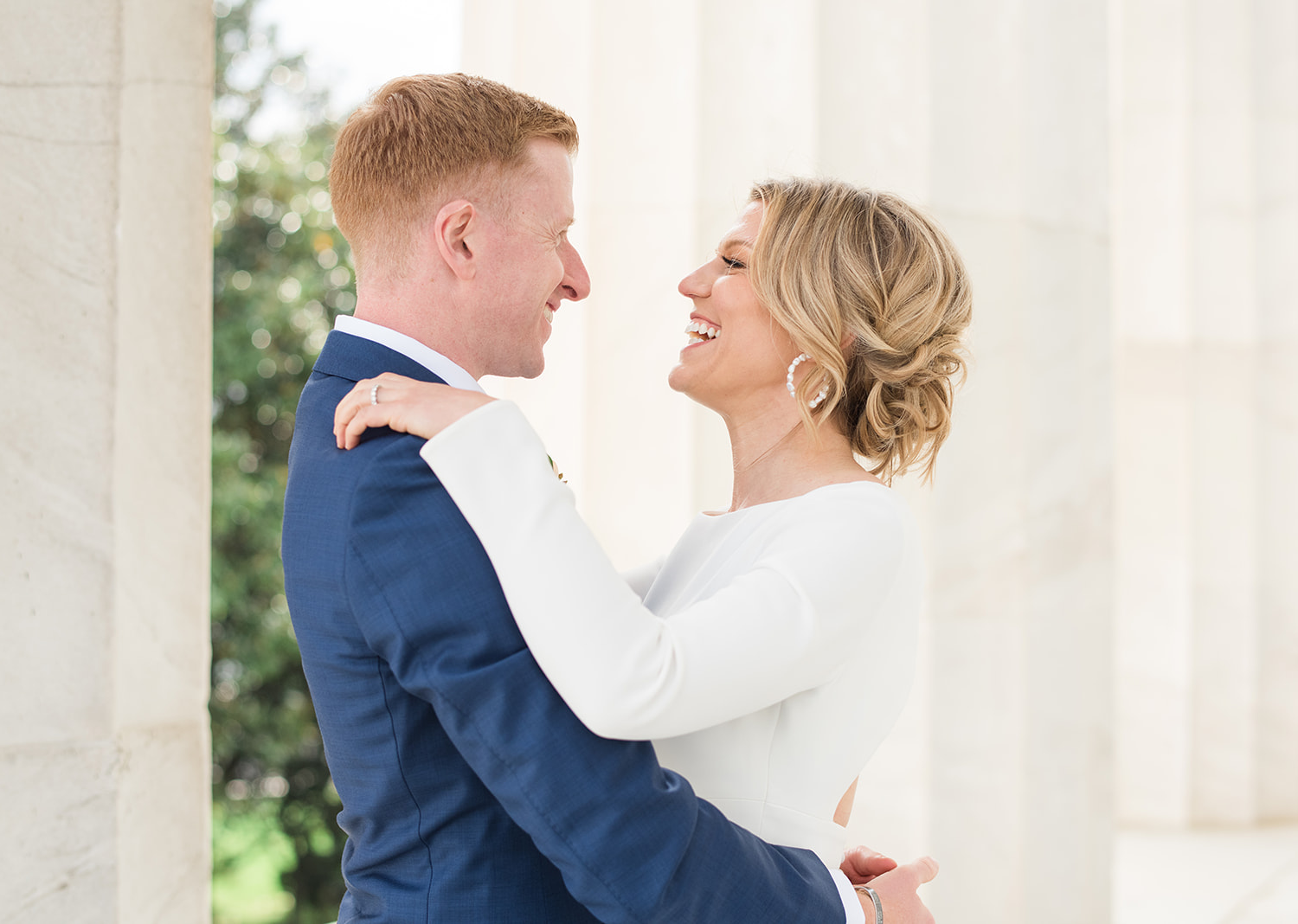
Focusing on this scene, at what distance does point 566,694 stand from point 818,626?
1.74 ft

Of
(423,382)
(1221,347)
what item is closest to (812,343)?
(423,382)

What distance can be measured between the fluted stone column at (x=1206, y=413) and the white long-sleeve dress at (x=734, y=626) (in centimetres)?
562

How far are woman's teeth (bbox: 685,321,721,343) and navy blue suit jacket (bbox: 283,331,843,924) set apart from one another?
3.16 feet

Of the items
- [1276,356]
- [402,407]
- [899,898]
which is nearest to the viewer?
[402,407]

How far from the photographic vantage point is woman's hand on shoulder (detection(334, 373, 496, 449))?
5.94ft

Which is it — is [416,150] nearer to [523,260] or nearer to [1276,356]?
[523,260]

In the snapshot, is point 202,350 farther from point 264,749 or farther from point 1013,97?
point 264,749

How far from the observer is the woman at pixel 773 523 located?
1.75 metres

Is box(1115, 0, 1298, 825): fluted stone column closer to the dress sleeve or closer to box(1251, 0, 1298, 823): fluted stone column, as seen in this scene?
box(1251, 0, 1298, 823): fluted stone column

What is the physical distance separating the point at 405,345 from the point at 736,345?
3.09ft

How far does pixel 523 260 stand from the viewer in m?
2.20

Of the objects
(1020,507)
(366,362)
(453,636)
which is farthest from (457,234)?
(1020,507)

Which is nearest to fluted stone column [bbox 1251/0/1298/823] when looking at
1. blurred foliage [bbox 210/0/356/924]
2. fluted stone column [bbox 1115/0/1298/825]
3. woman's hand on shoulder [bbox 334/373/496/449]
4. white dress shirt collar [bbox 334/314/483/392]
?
fluted stone column [bbox 1115/0/1298/825]

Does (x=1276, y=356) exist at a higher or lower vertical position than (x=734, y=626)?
higher
